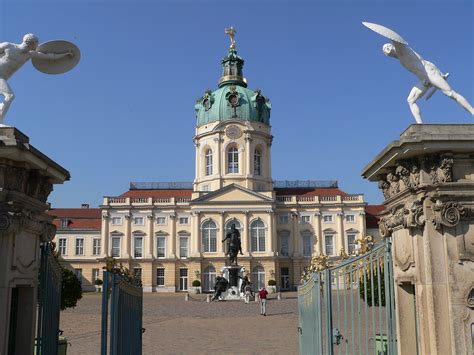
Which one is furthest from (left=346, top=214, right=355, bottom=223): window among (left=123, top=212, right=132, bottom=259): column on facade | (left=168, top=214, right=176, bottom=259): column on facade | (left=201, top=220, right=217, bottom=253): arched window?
(left=123, top=212, right=132, bottom=259): column on facade

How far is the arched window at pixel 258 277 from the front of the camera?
5912cm

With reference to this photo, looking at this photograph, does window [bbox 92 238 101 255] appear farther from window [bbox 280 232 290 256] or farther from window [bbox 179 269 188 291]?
window [bbox 280 232 290 256]

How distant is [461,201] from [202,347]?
10843 mm

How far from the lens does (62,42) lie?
7375 millimetres

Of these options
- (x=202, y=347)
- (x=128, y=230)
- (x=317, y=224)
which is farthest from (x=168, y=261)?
(x=202, y=347)

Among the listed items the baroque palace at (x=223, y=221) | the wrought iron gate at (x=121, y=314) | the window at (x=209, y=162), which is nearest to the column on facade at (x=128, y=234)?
the baroque palace at (x=223, y=221)

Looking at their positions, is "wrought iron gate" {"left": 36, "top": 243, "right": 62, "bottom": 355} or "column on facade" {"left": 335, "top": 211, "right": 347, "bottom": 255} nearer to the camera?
"wrought iron gate" {"left": 36, "top": 243, "right": 62, "bottom": 355}

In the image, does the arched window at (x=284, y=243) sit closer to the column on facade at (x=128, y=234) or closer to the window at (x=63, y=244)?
the column on facade at (x=128, y=234)

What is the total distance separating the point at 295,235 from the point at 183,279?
539 inches

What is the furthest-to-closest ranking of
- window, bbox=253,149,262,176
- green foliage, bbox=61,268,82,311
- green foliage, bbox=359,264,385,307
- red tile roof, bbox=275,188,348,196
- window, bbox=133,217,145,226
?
red tile roof, bbox=275,188,348,196 < window, bbox=253,149,262,176 < window, bbox=133,217,145,226 < green foliage, bbox=61,268,82,311 < green foliage, bbox=359,264,385,307

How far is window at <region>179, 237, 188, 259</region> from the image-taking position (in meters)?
62.3

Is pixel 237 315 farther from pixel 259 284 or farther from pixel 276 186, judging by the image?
pixel 276 186

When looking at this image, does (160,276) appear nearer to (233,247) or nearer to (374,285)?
(233,247)

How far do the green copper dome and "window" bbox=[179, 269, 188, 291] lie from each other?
56.9ft
